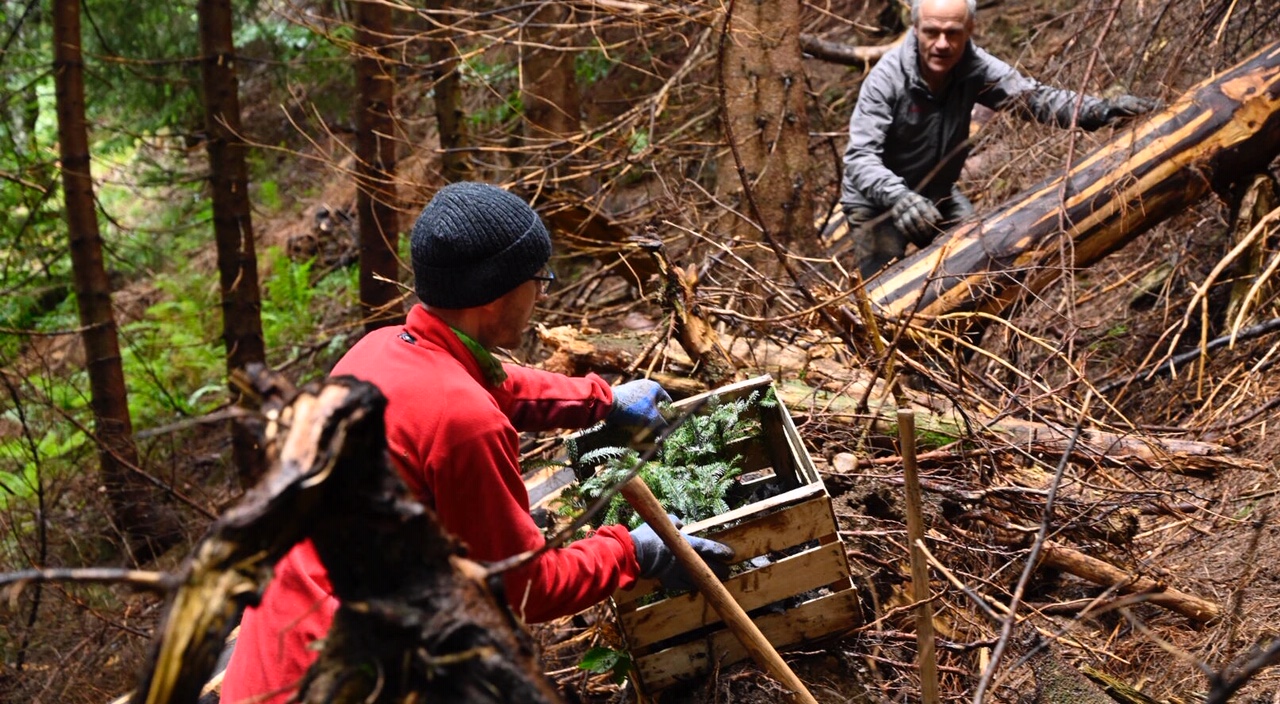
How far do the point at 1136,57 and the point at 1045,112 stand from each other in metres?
0.65

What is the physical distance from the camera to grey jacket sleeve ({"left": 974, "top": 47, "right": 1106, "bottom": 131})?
5.09 metres

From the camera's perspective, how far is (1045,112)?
530 centimetres

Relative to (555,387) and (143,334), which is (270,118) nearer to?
(143,334)

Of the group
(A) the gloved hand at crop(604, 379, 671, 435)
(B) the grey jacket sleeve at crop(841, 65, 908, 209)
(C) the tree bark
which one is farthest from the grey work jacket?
(A) the gloved hand at crop(604, 379, 671, 435)

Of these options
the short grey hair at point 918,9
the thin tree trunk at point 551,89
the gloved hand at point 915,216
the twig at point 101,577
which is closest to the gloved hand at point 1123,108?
the short grey hair at point 918,9

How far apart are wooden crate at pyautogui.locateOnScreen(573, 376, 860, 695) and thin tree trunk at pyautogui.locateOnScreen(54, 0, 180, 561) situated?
15.3ft

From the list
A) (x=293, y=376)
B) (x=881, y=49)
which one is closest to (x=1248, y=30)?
(x=881, y=49)

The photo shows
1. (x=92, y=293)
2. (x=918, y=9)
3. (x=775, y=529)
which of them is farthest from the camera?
(x=92, y=293)

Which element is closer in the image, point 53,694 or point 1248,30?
point 53,694

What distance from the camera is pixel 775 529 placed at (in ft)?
9.04

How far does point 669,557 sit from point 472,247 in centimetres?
96

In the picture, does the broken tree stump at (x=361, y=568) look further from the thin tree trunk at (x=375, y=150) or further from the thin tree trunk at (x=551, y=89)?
the thin tree trunk at (x=551, y=89)

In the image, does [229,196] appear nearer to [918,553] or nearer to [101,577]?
[918,553]

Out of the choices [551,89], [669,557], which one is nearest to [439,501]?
[669,557]
